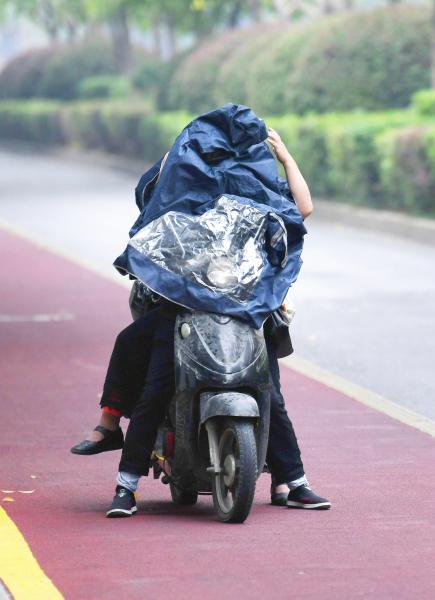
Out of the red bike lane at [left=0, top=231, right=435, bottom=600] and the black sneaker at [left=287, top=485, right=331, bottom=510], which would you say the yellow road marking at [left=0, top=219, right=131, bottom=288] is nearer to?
the red bike lane at [left=0, top=231, right=435, bottom=600]

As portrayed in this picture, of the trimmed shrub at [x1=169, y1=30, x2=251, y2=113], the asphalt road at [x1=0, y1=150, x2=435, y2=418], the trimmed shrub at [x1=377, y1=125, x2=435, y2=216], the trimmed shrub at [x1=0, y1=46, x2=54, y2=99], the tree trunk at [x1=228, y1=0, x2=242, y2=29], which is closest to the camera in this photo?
the asphalt road at [x1=0, y1=150, x2=435, y2=418]

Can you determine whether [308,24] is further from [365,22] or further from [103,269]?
[103,269]

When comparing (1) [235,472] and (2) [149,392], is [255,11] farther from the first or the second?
(1) [235,472]

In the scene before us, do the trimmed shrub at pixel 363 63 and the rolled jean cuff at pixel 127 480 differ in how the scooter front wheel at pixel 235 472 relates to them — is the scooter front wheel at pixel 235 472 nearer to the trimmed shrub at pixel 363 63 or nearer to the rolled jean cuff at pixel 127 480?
the rolled jean cuff at pixel 127 480

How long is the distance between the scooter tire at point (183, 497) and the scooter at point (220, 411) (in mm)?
259

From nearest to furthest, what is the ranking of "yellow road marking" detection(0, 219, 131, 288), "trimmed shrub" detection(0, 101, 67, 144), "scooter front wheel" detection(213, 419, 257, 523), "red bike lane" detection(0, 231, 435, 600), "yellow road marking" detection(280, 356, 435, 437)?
"red bike lane" detection(0, 231, 435, 600) → "scooter front wheel" detection(213, 419, 257, 523) → "yellow road marking" detection(280, 356, 435, 437) → "yellow road marking" detection(0, 219, 131, 288) → "trimmed shrub" detection(0, 101, 67, 144)

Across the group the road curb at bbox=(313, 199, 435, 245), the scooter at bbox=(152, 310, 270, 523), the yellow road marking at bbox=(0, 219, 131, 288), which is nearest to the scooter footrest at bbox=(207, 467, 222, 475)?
the scooter at bbox=(152, 310, 270, 523)

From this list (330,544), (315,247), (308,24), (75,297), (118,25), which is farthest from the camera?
(118,25)

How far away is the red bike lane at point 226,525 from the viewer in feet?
18.8

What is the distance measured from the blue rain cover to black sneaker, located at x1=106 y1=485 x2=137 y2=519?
795 mm

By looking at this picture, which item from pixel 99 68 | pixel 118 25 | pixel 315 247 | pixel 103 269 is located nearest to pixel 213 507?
pixel 103 269

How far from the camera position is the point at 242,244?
678 cm

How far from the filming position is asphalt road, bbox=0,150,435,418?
37.4ft

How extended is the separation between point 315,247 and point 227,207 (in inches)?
530
